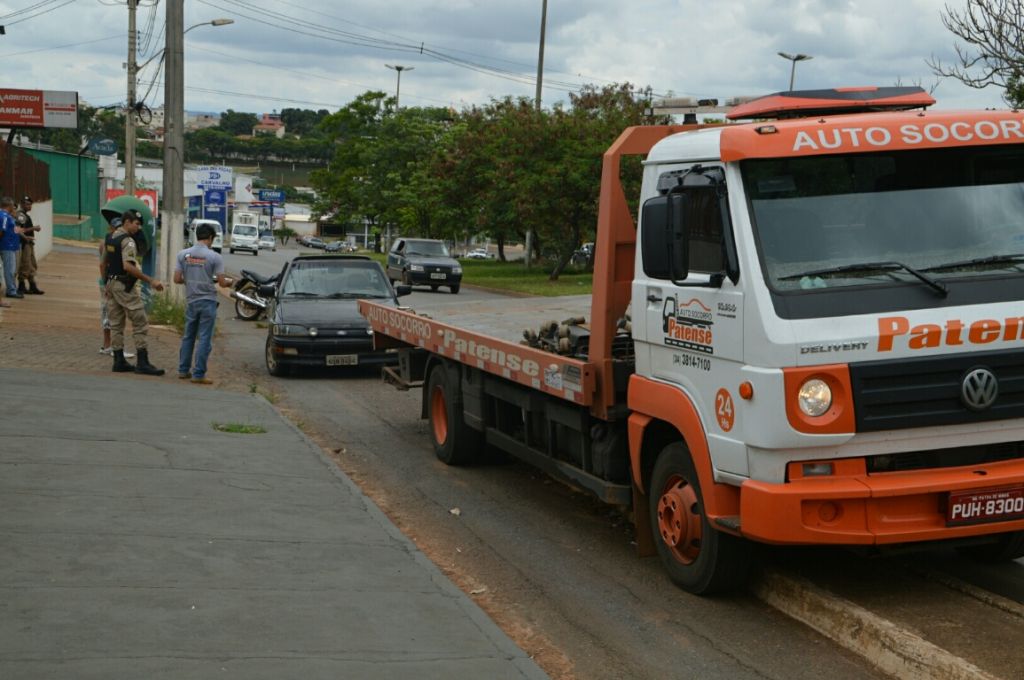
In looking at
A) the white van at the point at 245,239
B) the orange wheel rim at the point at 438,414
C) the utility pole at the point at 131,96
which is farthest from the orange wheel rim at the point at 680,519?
the white van at the point at 245,239

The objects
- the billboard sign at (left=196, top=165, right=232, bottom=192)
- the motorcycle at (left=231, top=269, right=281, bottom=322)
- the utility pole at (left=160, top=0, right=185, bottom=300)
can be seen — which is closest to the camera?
the utility pole at (left=160, top=0, right=185, bottom=300)

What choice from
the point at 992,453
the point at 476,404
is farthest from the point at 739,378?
the point at 476,404

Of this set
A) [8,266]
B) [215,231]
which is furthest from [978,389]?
[8,266]

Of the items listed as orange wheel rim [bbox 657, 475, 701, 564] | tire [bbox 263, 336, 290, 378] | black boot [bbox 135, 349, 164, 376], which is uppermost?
orange wheel rim [bbox 657, 475, 701, 564]

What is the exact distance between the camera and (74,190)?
70.4 metres

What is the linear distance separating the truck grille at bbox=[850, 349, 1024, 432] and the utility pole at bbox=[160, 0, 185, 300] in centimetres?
1794

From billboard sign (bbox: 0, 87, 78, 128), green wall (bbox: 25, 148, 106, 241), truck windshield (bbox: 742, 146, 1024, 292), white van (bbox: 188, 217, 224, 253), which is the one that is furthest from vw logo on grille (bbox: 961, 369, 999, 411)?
green wall (bbox: 25, 148, 106, 241)

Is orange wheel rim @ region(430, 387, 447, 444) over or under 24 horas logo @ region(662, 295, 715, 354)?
under

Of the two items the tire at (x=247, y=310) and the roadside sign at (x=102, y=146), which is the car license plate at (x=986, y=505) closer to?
the tire at (x=247, y=310)

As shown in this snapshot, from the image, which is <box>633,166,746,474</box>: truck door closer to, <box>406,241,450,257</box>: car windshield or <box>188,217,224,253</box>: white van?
<box>188,217,224,253</box>: white van

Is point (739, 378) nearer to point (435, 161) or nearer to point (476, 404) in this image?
point (476, 404)

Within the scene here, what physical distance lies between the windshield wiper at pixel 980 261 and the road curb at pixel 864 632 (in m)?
1.74

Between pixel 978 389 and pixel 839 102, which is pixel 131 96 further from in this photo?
pixel 978 389

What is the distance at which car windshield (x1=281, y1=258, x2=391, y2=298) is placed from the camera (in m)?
17.5
